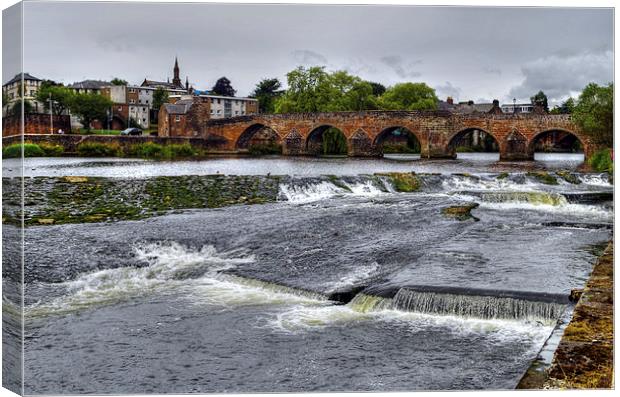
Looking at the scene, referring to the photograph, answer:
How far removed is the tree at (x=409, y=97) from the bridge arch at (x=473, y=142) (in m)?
0.84

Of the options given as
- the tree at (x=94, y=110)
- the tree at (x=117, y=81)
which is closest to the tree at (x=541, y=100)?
the tree at (x=117, y=81)

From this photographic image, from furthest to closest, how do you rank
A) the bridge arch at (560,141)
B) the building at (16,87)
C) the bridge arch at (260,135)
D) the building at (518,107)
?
1. the bridge arch at (260,135)
2. the building at (518,107)
3. the bridge arch at (560,141)
4. the building at (16,87)

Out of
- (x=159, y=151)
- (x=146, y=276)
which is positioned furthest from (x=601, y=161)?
(x=159, y=151)

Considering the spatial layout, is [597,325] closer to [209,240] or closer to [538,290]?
[538,290]

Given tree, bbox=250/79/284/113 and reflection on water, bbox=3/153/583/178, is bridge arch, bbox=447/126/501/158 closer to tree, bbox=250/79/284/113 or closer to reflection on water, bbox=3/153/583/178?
reflection on water, bbox=3/153/583/178

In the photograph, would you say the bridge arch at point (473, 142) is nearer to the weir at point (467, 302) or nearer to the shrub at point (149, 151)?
the weir at point (467, 302)

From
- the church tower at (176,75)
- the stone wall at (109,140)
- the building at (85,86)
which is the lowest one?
the stone wall at (109,140)

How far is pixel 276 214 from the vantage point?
396 inches

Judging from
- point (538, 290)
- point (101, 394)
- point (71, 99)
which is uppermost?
point (71, 99)

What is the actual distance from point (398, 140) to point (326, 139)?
2.12 metres

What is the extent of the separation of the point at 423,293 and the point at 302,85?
312cm

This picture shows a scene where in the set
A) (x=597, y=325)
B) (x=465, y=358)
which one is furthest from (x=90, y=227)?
(x=597, y=325)

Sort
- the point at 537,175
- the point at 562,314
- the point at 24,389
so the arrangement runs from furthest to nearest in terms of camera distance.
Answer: the point at 537,175
the point at 562,314
the point at 24,389

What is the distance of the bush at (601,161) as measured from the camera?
19.0ft
